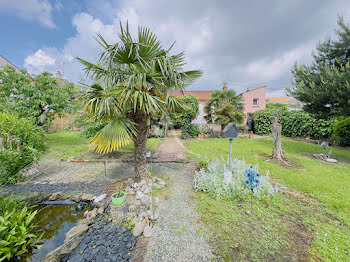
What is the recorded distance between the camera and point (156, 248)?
81.2 inches

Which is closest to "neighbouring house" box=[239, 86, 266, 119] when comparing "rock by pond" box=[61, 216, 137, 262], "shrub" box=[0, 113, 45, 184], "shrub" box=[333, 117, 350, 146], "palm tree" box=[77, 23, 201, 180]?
"shrub" box=[333, 117, 350, 146]

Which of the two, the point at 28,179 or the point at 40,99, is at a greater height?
the point at 40,99

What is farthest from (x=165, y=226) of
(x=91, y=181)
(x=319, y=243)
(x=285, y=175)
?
(x=285, y=175)

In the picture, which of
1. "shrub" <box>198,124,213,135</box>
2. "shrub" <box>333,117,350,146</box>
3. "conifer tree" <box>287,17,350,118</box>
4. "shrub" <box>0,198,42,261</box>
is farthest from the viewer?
"shrub" <box>198,124,213,135</box>

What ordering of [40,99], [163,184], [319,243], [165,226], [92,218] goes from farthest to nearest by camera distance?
1. [40,99]
2. [163,184]
3. [92,218]
4. [165,226]
5. [319,243]

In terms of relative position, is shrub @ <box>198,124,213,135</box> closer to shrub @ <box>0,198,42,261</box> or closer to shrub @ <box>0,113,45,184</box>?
shrub @ <box>0,113,45,184</box>

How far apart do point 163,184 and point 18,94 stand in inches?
458

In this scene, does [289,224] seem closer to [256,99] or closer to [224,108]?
[224,108]

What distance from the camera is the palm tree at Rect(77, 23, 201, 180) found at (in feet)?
9.93

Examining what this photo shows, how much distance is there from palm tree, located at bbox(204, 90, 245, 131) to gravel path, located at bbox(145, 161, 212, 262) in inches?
347

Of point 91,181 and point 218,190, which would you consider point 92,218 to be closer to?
point 91,181

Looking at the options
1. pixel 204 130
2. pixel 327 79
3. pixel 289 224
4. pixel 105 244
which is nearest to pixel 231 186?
pixel 289 224

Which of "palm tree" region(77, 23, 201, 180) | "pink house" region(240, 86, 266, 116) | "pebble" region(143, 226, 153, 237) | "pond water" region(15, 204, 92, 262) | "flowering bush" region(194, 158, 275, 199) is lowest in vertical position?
"pond water" region(15, 204, 92, 262)

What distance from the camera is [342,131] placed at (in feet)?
26.4
